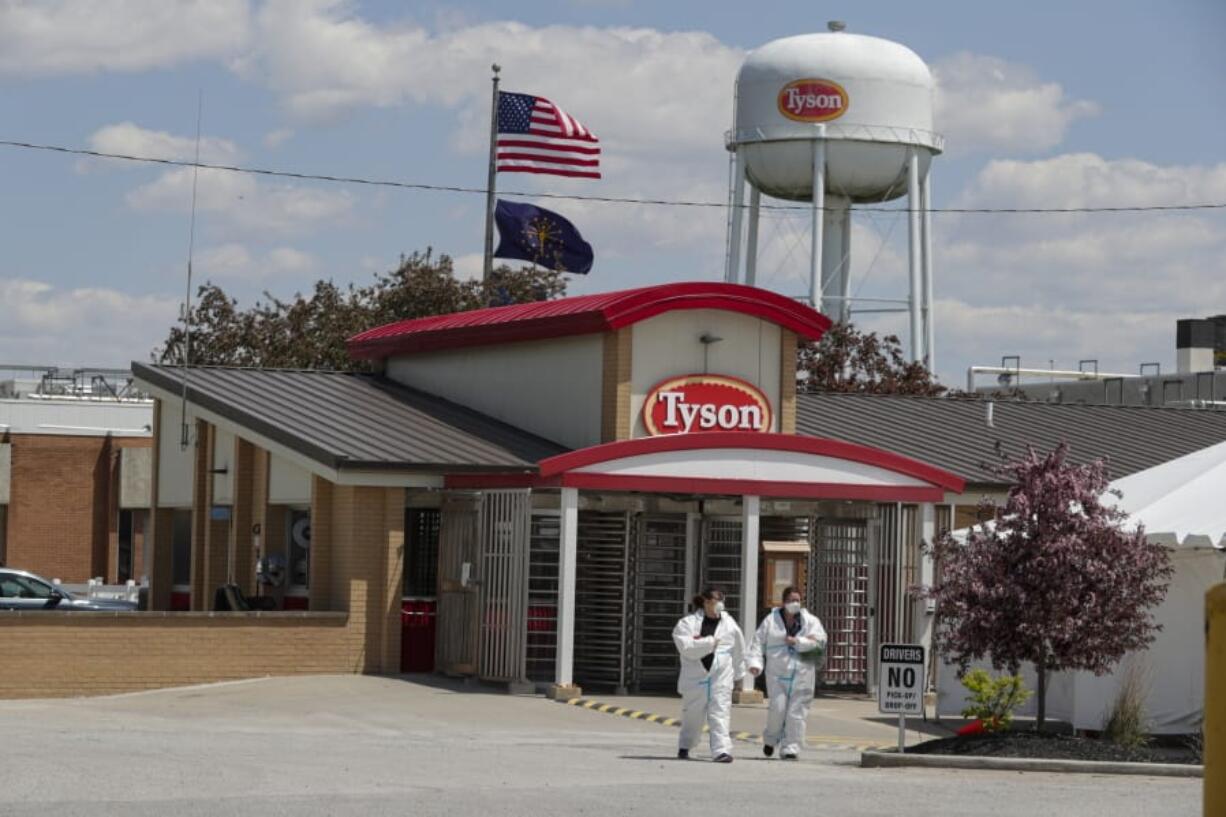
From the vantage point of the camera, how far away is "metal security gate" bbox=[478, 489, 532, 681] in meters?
27.4

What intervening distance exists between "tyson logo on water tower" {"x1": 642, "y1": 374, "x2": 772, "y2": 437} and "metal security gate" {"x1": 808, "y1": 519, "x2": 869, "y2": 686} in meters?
1.73

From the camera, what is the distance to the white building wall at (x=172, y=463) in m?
34.4

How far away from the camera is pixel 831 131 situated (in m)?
51.4

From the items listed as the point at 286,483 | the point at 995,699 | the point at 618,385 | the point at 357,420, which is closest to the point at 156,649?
the point at 286,483

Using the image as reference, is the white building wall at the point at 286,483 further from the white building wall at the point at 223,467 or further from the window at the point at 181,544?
the window at the point at 181,544

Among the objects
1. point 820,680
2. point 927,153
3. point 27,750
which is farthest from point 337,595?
point 927,153

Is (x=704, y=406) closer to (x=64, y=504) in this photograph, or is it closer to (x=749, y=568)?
(x=749, y=568)

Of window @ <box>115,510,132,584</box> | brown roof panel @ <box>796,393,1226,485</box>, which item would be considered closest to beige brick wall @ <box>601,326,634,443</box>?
brown roof panel @ <box>796,393,1226,485</box>

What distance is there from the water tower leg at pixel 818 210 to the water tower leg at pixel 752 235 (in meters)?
1.40

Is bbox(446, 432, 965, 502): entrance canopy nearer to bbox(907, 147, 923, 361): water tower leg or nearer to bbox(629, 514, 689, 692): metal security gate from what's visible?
bbox(629, 514, 689, 692): metal security gate

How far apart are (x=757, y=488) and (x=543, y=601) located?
118 inches

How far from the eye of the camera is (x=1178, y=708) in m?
24.3

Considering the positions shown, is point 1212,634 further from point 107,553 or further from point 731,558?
point 107,553

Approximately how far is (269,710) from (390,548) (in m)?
4.41
